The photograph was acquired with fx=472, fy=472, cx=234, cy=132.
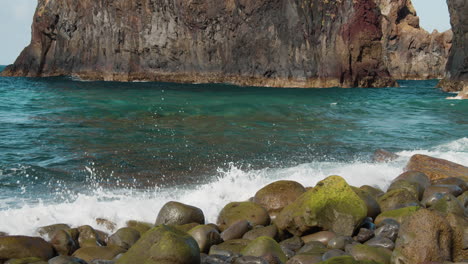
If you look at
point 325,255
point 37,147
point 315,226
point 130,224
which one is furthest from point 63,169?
point 325,255

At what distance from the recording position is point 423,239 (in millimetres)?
5793

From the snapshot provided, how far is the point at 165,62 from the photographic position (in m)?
55.7

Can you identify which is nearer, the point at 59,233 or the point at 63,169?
the point at 59,233

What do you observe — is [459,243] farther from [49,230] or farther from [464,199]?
[49,230]

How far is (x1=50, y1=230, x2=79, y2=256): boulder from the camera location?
22.4ft

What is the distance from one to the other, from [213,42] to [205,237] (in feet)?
158

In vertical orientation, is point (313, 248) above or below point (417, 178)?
below

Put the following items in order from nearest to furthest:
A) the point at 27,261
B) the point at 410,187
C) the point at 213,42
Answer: the point at 27,261
the point at 410,187
the point at 213,42

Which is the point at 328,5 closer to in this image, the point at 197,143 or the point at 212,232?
the point at 197,143

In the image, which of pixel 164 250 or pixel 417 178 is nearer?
pixel 164 250

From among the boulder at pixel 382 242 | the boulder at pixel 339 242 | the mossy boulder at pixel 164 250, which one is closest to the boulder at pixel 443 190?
the boulder at pixel 382 242

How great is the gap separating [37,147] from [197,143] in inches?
196

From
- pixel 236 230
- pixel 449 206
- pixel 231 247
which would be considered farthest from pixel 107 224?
pixel 449 206

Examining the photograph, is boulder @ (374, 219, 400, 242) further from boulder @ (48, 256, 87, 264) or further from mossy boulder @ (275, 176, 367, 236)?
boulder @ (48, 256, 87, 264)
